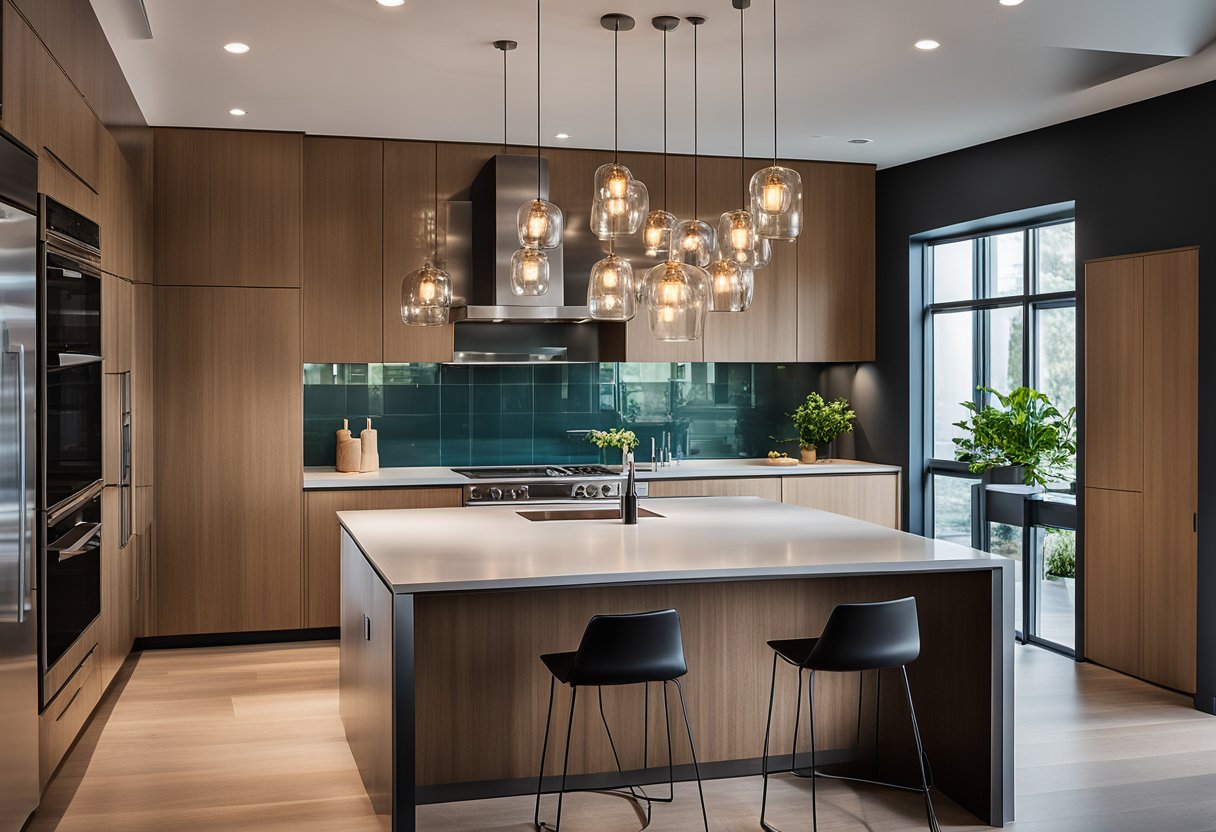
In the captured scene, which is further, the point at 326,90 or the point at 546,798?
the point at 326,90

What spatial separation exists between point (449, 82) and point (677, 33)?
1.21m

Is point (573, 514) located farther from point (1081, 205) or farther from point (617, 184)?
point (1081, 205)

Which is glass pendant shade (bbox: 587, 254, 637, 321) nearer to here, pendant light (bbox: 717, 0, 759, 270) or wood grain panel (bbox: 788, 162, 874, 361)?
pendant light (bbox: 717, 0, 759, 270)

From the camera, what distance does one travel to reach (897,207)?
7027 millimetres

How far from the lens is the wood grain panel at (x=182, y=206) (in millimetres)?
5848

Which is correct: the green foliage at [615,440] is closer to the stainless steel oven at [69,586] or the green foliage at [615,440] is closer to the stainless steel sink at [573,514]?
the stainless steel sink at [573,514]

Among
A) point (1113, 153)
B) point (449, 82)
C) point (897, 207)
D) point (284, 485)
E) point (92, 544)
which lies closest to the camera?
point (92, 544)

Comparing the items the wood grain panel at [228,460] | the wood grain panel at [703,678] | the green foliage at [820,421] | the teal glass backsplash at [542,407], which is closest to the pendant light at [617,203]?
the wood grain panel at [703,678]

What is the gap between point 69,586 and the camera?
377 centimetres

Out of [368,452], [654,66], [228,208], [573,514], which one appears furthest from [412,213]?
[573,514]

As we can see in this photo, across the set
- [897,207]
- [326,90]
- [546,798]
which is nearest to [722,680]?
[546,798]

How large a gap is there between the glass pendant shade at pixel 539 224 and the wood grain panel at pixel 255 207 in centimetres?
275

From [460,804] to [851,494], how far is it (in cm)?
377

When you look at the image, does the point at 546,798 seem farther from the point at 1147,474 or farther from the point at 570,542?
the point at 1147,474
